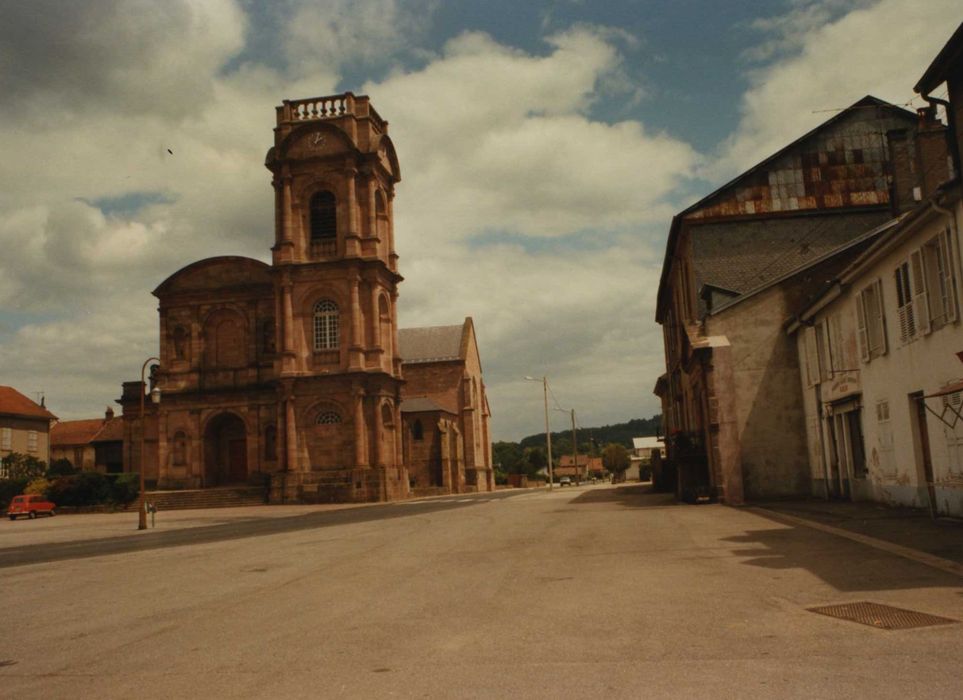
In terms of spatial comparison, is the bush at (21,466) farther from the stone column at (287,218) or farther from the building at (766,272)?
the building at (766,272)

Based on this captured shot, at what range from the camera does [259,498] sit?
157ft

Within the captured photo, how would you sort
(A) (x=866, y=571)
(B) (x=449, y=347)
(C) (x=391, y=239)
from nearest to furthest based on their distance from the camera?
(A) (x=866, y=571)
(C) (x=391, y=239)
(B) (x=449, y=347)

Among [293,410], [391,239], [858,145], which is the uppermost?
[391,239]

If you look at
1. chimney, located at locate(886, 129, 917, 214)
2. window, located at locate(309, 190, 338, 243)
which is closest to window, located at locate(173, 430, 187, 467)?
window, located at locate(309, 190, 338, 243)

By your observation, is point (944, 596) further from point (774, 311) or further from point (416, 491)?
point (416, 491)

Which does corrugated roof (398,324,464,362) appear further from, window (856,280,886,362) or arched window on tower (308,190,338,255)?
window (856,280,886,362)

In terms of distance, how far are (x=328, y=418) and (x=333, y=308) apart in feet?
20.5

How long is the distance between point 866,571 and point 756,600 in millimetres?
2263

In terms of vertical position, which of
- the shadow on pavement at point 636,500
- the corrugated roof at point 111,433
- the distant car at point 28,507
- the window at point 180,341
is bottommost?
the shadow on pavement at point 636,500

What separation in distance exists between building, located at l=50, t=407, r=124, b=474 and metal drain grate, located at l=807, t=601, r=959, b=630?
68922 millimetres

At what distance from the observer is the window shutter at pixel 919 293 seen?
15.8m

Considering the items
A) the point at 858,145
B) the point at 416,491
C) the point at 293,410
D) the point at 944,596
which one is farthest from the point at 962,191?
the point at 416,491

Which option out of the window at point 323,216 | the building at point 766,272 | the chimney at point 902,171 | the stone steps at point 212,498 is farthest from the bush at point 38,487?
the chimney at point 902,171

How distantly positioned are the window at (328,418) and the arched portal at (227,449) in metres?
6.89
